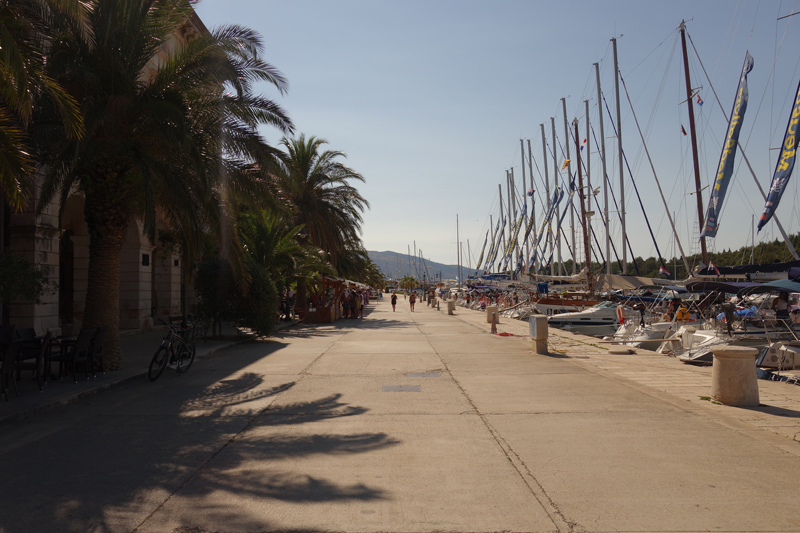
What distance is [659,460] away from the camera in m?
6.42

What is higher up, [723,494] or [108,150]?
[108,150]

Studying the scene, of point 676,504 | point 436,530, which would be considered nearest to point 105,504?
point 436,530

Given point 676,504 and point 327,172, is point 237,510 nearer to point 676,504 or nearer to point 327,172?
point 676,504

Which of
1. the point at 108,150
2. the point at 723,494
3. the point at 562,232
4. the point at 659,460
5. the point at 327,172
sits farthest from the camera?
the point at 562,232

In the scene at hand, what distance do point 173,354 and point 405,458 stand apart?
8.24 metres

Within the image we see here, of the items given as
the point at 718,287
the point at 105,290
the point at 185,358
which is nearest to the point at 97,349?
the point at 105,290

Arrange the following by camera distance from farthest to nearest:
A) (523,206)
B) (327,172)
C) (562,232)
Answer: (523,206), (562,232), (327,172)

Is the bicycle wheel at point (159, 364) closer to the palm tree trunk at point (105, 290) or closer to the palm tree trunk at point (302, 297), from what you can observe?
the palm tree trunk at point (105, 290)

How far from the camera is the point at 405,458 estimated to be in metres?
6.55

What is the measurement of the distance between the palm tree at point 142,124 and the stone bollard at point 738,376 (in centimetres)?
1051

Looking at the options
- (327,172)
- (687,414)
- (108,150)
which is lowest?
(687,414)

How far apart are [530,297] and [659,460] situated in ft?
117

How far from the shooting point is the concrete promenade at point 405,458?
4832mm

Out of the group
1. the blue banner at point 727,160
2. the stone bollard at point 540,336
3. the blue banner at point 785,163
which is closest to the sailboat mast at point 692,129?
the blue banner at point 727,160
